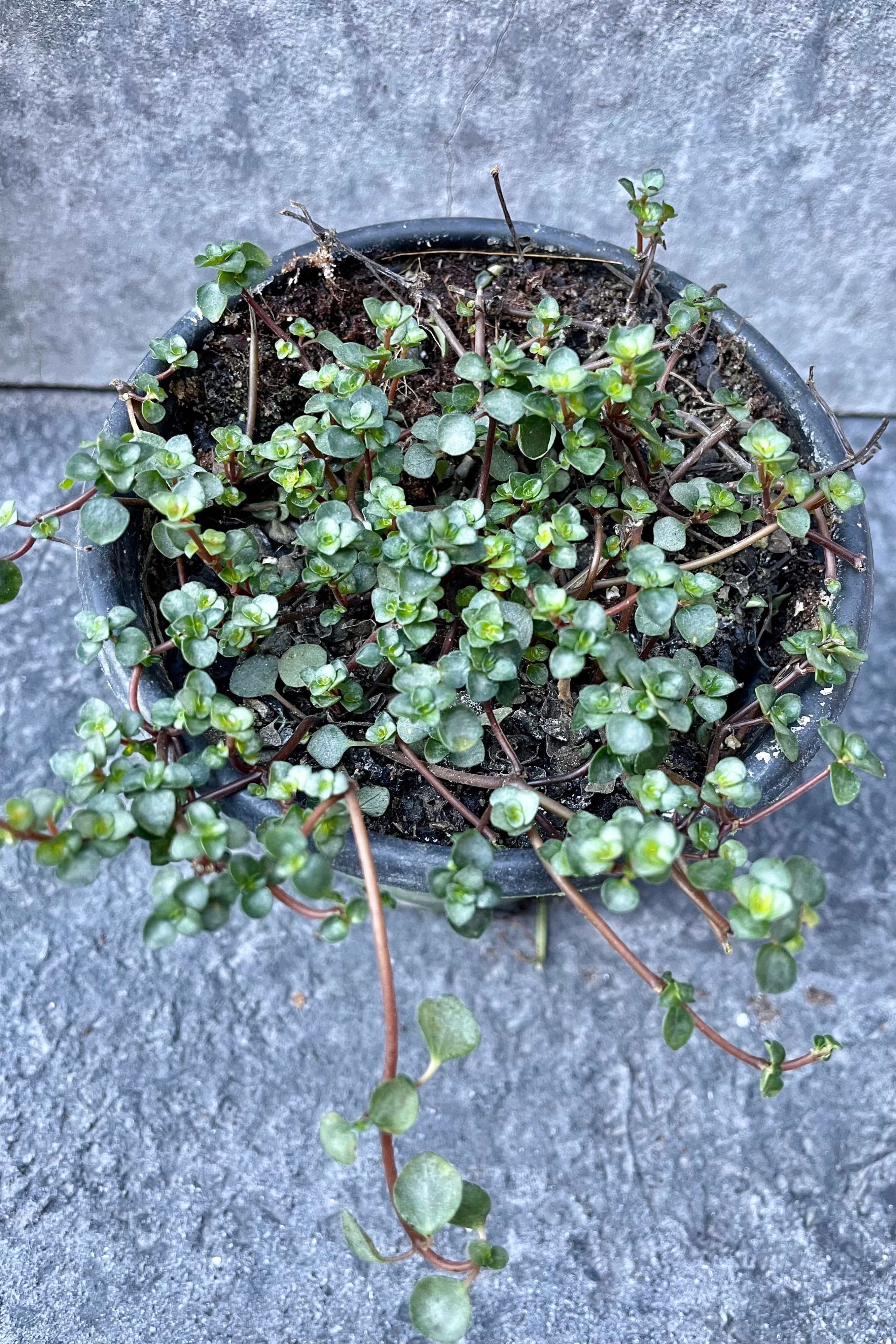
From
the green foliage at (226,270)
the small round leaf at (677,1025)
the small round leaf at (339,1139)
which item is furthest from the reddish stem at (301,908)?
the green foliage at (226,270)

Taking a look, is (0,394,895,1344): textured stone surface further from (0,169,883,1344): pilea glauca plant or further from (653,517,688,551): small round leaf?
(653,517,688,551): small round leaf

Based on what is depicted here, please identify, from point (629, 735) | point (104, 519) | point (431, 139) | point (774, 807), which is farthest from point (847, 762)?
point (431, 139)

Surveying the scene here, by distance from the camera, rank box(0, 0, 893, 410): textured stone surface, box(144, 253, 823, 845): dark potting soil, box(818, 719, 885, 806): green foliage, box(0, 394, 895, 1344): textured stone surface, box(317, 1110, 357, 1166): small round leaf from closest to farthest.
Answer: box(317, 1110, 357, 1166): small round leaf → box(818, 719, 885, 806): green foliage → box(144, 253, 823, 845): dark potting soil → box(0, 394, 895, 1344): textured stone surface → box(0, 0, 893, 410): textured stone surface

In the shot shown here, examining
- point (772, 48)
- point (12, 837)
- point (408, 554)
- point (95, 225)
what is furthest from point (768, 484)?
point (95, 225)

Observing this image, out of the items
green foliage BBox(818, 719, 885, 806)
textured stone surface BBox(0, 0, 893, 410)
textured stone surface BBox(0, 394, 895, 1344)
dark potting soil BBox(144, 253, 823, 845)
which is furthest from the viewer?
textured stone surface BBox(0, 0, 893, 410)

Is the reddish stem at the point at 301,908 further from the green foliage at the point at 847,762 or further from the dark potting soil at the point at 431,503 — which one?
the green foliage at the point at 847,762

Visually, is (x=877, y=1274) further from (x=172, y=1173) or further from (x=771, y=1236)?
(x=172, y=1173)

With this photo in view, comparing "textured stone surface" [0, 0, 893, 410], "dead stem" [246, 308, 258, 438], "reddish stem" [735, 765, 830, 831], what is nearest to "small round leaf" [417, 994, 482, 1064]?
"reddish stem" [735, 765, 830, 831]
